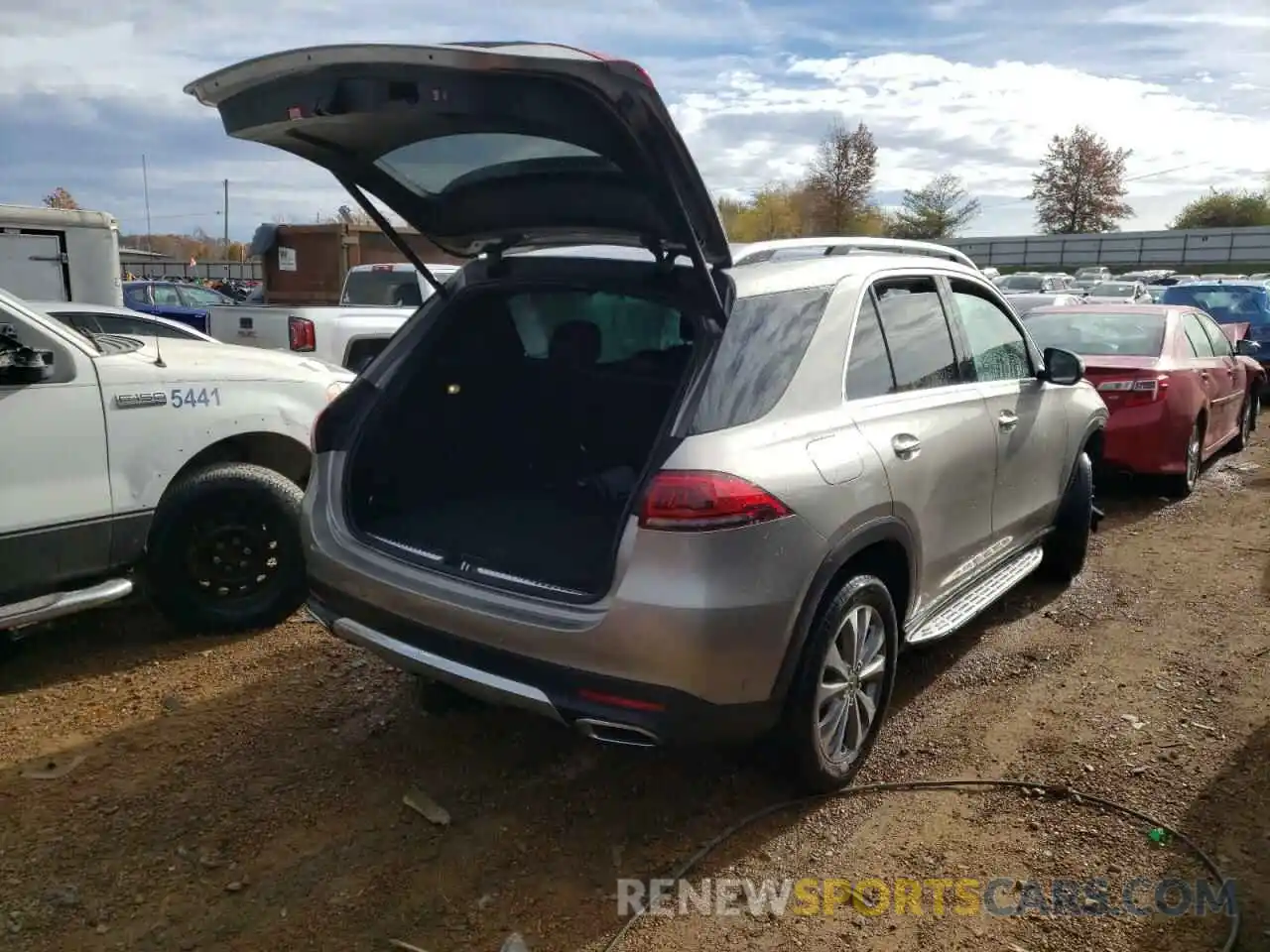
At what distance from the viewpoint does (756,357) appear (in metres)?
3.02

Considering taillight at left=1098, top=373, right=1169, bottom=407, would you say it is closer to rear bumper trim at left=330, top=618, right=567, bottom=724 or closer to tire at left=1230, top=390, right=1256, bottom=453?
tire at left=1230, top=390, right=1256, bottom=453

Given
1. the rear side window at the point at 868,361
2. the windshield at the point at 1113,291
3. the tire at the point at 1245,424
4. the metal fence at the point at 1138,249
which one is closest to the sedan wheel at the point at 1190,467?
the tire at the point at 1245,424

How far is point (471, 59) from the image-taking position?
248 cm

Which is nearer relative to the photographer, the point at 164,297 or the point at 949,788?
the point at 949,788

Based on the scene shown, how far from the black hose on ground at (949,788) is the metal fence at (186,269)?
1535 inches

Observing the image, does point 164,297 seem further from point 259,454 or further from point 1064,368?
point 1064,368

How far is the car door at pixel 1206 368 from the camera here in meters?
7.82

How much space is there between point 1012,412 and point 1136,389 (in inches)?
127

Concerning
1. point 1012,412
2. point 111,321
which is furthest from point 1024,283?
point 1012,412

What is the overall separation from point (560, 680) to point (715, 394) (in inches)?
36.8

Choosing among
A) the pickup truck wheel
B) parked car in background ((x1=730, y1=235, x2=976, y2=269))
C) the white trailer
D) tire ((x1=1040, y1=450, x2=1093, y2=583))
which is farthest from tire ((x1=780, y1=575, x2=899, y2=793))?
the white trailer

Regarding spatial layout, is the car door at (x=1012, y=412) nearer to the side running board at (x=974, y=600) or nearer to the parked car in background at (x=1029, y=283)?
the side running board at (x=974, y=600)

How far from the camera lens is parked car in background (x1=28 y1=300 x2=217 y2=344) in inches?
306

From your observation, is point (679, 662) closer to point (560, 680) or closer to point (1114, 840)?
point (560, 680)
